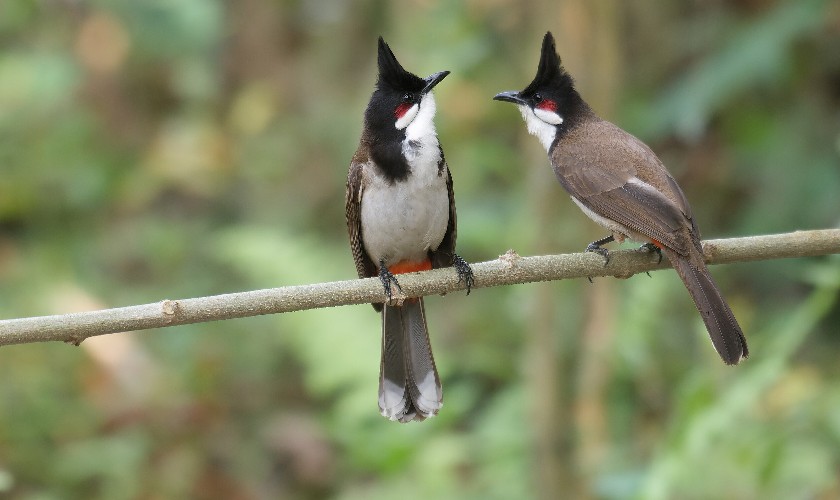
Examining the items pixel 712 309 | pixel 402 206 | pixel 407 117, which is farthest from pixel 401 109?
pixel 712 309

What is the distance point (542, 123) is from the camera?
3686 millimetres

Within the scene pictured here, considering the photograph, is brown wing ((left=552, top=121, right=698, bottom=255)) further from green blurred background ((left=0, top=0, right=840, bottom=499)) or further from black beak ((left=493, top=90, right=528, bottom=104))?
green blurred background ((left=0, top=0, right=840, bottom=499))

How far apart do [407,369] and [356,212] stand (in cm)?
55

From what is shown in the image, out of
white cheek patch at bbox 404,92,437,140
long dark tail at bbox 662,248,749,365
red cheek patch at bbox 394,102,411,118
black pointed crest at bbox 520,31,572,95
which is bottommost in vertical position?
long dark tail at bbox 662,248,749,365

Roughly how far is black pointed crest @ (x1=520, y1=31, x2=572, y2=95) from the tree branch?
0.76 metres

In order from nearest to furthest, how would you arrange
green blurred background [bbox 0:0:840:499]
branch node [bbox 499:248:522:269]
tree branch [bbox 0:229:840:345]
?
tree branch [bbox 0:229:840:345] < branch node [bbox 499:248:522:269] < green blurred background [bbox 0:0:840:499]

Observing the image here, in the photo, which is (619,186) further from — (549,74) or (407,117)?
(407,117)

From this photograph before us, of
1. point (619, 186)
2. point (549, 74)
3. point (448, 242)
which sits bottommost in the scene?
point (619, 186)

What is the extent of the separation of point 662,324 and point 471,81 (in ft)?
5.92

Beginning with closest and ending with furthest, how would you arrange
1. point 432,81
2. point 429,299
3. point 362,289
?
point 362,289, point 432,81, point 429,299

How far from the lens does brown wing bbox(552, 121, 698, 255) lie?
121 inches

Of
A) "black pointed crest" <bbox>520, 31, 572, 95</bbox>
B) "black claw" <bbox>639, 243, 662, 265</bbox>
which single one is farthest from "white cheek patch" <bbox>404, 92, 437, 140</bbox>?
"black claw" <bbox>639, 243, 662, 265</bbox>

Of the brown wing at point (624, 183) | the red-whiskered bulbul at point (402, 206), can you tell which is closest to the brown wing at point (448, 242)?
the red-whiskered bulbul at point (402, 206)

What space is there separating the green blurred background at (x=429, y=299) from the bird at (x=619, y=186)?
0.43m
